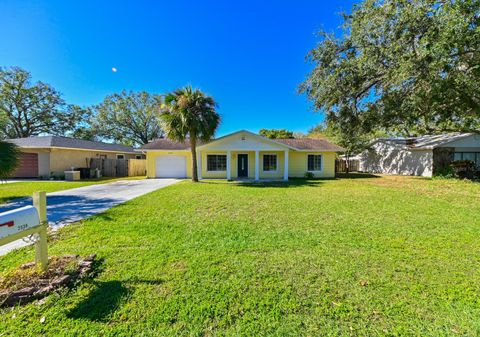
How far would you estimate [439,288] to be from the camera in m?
2.74

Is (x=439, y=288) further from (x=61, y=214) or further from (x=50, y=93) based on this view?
(x=50, y=93)

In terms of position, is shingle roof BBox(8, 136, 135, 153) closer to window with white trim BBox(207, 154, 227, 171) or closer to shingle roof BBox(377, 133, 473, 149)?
window with white trim BBox(207, 154, 227, 171)

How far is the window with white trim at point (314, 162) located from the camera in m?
17.7

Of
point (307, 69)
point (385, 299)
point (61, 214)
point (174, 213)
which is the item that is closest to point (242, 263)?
point (385, 299)

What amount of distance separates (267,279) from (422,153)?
74.8 ft

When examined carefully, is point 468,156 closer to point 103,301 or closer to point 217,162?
point 217,162

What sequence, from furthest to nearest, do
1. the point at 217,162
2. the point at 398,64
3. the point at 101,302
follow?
the point at 217,162 < the point at 398,64 < the point at 101,302

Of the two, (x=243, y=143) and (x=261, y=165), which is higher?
(x=243, y=143)

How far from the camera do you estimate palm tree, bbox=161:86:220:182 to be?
41.5ft

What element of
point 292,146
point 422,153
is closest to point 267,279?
point 292,146

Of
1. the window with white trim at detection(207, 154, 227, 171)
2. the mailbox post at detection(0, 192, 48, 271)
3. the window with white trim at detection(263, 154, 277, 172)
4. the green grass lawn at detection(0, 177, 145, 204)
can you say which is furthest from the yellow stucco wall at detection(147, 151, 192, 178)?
the mailbox post at detection(0, 192, 48, 271)

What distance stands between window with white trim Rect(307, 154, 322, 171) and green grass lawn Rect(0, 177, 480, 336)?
12011 millimetres

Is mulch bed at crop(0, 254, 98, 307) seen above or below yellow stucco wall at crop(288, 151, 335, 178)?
below

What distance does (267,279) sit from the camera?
2955 millimetres
